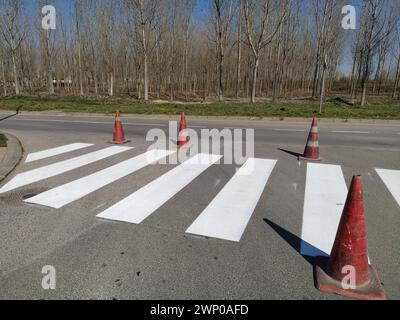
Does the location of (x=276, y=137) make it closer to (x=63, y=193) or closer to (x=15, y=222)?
(x=63, y=193)

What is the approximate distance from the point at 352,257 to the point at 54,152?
289 inches

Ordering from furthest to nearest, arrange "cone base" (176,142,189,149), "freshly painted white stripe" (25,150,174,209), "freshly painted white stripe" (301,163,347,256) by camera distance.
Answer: "cone base" (176,142,189,149)
"freshly painted white stripe" (25,150,174,209)
"freshly painted white stripe" (301,163,347,256)

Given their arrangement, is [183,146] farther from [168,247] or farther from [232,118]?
[232,118]

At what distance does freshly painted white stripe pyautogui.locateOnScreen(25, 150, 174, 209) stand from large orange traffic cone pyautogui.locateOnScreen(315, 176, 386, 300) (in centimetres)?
363

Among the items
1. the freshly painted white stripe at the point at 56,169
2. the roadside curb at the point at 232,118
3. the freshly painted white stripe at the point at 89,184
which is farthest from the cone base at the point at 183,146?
the roadside curb at the point at 232,118

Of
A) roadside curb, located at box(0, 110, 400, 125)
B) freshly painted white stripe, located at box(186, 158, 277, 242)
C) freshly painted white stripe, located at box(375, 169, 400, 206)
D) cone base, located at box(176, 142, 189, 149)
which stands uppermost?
roadside curb, located at box(0, 110, 400, 125)

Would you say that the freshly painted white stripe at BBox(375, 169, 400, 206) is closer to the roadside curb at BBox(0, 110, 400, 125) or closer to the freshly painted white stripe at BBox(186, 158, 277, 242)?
the freshly painted white stripe at BBox(186, 158, 277, 242)

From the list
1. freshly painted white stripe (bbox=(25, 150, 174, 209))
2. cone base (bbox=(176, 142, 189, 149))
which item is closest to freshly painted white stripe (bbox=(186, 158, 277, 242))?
freshly painted white stripe (bbox=(25, 150, 174, 209))

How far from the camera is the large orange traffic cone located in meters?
2.63

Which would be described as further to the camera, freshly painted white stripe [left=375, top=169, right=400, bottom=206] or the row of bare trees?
the row of bare trees

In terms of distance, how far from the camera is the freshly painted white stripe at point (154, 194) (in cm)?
405

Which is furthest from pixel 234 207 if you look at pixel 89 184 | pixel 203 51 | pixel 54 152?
pixel 203 51

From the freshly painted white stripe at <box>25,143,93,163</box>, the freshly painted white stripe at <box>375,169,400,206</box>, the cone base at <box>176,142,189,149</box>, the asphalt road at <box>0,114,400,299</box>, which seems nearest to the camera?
the asphalt road at <box>0,114,400,299</box>
